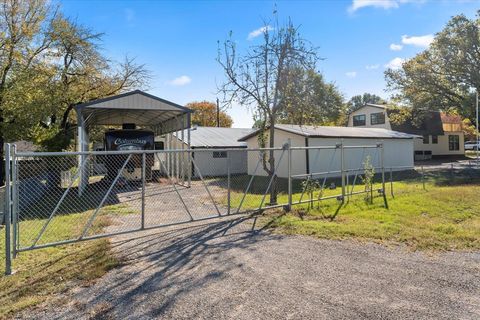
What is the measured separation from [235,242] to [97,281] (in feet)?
8.95

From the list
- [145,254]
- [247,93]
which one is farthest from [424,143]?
[145,254]

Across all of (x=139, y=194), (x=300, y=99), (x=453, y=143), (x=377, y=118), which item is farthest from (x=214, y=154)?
(x=453, y=143)

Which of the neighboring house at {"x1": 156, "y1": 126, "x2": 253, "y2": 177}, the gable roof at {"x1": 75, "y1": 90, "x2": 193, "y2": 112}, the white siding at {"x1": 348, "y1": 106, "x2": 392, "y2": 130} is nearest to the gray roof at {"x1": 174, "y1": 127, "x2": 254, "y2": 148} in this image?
the neighboring house at {"x1": 156, "y1": 126, "x2": 253, "y2": 177}

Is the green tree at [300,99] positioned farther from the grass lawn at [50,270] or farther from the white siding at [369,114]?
the white siding at [369,114]

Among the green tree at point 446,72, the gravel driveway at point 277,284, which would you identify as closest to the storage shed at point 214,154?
the green tree at point 446,72

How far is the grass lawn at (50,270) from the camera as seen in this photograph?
14.1 feet

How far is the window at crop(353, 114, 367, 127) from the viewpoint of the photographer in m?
39.0

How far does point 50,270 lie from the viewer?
522cm

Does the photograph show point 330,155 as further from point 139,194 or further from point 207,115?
point 207,115

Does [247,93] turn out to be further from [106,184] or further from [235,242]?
[106,184]

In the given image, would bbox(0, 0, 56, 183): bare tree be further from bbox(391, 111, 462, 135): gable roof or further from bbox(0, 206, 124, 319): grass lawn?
bbox(391, 111, 462, 135): gable roof

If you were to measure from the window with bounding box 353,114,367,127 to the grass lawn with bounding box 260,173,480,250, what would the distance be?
28.8m

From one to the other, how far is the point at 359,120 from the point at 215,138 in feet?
72.5

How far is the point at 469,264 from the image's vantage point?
5.23 metres
